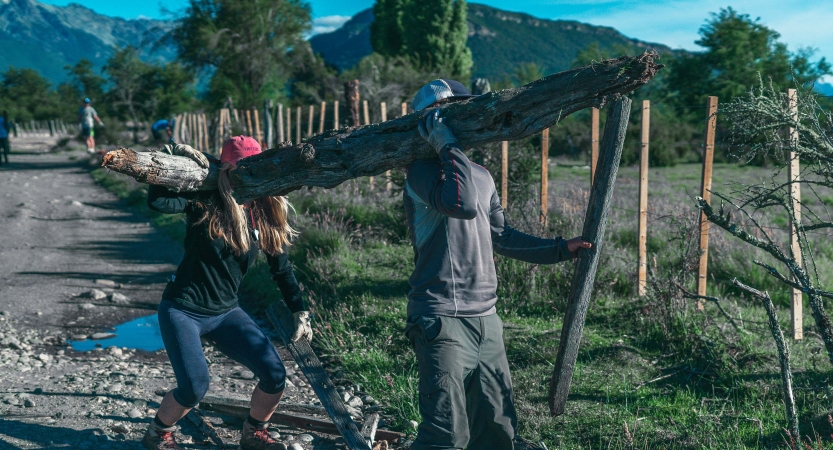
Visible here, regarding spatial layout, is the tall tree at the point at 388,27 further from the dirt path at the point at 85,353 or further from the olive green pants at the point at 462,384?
the olive green pants at the point at 462,384

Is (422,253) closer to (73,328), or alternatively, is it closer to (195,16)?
(73,328)

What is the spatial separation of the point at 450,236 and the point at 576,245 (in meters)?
0.65

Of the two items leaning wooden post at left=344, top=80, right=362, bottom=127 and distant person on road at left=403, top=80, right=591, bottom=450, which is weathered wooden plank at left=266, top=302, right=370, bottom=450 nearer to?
distant person on road at left=403, top=80, right=591, bottom=450

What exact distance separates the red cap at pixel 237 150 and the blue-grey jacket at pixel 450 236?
124cm

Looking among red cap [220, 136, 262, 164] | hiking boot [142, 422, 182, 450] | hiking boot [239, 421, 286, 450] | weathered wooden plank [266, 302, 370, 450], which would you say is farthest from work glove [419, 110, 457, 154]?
hiking boot [142, 422, 182, 450]

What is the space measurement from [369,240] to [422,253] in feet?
20.3

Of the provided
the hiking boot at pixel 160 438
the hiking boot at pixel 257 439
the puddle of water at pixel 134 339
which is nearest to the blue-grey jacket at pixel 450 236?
the hiking boot at pixel 257 439

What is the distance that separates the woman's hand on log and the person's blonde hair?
5.68 feet

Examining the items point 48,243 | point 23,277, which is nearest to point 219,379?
point 23,277

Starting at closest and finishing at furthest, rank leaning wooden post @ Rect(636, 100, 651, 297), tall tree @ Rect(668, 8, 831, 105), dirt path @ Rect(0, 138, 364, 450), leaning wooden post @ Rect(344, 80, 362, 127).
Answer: dirt path @ Rect(0, 138, 364, 450) → leaning wooden post @ Rect(636, 100, 651, 297) → leaning wooden post @ Rect(344, 80, 362, 127) → tall tree @ Rect(668, 8, 831, 105)

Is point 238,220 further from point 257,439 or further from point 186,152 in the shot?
point 257,439

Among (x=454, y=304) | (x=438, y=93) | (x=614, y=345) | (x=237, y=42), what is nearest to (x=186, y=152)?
(x=438, y=93)

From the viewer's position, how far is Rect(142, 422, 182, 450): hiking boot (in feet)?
13.1

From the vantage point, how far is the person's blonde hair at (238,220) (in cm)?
393
